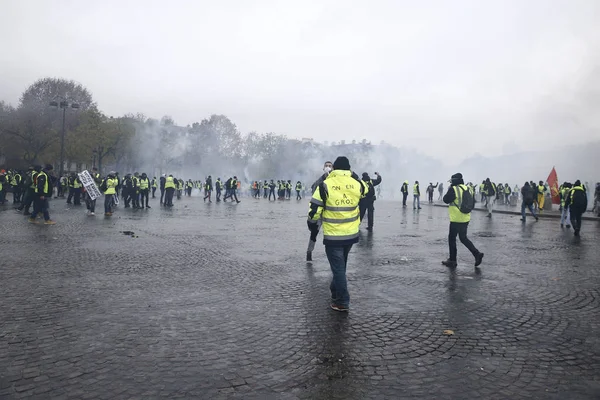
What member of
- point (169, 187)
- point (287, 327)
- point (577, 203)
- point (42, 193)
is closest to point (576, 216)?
point (577, 203)

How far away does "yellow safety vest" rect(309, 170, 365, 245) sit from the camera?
5008 millimetres

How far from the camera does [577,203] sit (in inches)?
503

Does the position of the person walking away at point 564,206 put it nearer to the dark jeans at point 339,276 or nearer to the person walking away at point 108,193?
the dark jeans at point 339,276

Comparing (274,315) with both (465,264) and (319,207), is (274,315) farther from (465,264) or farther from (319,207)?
(465,264)

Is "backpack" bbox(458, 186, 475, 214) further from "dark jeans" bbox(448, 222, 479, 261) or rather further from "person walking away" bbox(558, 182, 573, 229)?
"person walking away" bbox(558, 182, 573, 229)

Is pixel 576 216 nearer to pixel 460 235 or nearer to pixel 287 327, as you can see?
pixel 460 235

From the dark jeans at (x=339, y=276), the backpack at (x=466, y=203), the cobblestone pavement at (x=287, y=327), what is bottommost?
the cobblestone pavement at (x=287, y=327)

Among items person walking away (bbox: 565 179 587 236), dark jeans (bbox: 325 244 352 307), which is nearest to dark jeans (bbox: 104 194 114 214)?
dark jeans (bbox: 325 244 352 307)

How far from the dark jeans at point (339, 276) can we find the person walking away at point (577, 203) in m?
11.0

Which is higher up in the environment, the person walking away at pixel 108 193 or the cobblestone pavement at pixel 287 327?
the person walking away at pixel 108 193

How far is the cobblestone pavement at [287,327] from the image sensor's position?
306 centimetres

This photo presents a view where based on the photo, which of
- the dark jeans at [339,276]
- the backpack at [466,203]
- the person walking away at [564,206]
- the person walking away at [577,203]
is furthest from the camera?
the person walking away at [564,206]

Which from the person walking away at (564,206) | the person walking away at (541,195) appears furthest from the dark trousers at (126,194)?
the person walking away at (541,195)

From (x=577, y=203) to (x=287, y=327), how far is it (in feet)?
40.0
